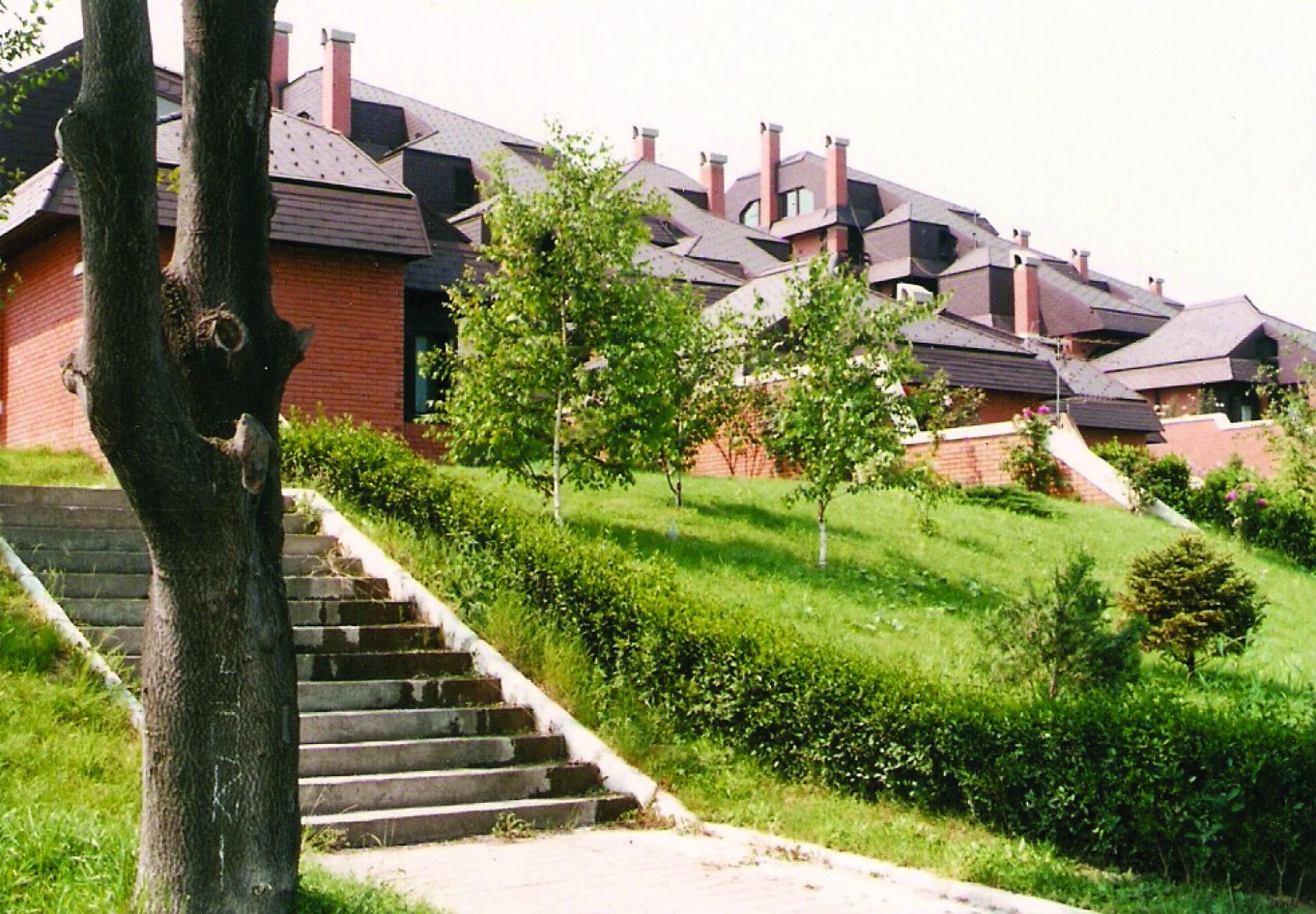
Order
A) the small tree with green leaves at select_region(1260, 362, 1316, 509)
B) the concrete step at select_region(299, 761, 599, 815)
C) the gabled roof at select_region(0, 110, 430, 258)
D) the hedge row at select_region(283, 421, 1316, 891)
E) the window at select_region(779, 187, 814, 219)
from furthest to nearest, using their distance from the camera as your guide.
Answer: the window at select_region(779, 187, 814, 219) → the small tree with green leaves at select_region(1260, 362, 1316, 509) → the gabled roof at select_region(0, 110, 430, 258) → the concrete step at select_region(299, 761, 599, 815) → the hedge row at select_region(283, 421, 1316, 891)

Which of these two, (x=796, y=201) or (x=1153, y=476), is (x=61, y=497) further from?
(x=796, y=201)

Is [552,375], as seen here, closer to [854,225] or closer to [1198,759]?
[1198,759]

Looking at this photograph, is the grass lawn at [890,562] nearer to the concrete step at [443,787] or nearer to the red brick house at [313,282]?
the concrete step at [443,787]

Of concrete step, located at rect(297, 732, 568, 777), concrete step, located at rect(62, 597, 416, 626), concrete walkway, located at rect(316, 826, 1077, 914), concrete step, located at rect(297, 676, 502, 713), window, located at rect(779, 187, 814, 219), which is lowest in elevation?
concrete walkway, located at rect(316, 826, 1077, 914)

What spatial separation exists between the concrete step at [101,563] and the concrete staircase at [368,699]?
0.01 meters

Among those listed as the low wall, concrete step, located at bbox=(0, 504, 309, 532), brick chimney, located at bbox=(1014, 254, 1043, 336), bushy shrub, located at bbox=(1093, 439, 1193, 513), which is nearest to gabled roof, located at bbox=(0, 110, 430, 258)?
concrete step, located at bbox=(0, 504, 309, 532)

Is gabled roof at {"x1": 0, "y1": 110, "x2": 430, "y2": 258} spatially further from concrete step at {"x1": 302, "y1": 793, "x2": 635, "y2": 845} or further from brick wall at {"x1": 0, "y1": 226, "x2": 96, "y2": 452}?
concrete step at {"x1": 302, "y1": 793, "x2": 635, "y2": 845}

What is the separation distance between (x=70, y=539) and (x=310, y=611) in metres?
2.26

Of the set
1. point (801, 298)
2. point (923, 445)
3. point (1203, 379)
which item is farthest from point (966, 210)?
point (801, 298)

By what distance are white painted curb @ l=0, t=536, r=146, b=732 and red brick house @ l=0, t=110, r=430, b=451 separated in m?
10.0

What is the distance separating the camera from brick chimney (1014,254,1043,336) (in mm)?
48438

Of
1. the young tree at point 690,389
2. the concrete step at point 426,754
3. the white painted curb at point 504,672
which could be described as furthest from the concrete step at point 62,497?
the young tree at point 690,389

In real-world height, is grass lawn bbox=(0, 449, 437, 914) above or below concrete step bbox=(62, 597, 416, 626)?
below

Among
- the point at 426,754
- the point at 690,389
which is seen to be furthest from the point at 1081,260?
the point at 426,754
